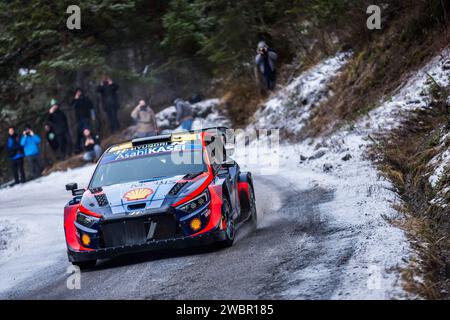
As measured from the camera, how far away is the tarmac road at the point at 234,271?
7.12 metres

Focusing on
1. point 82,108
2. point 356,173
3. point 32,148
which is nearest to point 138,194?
point 356,173

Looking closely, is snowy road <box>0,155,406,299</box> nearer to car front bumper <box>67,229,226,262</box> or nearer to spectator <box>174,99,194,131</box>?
car front bumper <box>67,229,226,262</box>

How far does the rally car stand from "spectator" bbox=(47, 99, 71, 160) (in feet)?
53.3

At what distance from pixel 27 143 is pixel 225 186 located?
55.5ft

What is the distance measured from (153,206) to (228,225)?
107 cm

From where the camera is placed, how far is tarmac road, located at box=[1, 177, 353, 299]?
7117 mm

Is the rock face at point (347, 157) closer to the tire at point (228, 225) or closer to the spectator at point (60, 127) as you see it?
the tire at point (228, 225)

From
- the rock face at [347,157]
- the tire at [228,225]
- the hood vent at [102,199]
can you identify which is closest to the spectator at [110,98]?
the rock face at [347,157]

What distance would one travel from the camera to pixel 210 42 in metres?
26.6

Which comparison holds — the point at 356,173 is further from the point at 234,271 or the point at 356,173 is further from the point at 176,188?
the point at 234,271

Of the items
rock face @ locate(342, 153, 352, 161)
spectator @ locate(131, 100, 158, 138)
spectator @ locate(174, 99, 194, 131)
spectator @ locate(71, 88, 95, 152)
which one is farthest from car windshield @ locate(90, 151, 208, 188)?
spectator @ locate(71, 88, 95, 152)

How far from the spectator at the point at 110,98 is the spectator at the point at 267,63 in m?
5.04

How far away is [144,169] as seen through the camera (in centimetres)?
1059

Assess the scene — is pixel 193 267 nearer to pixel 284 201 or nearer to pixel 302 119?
pixel 284 201
